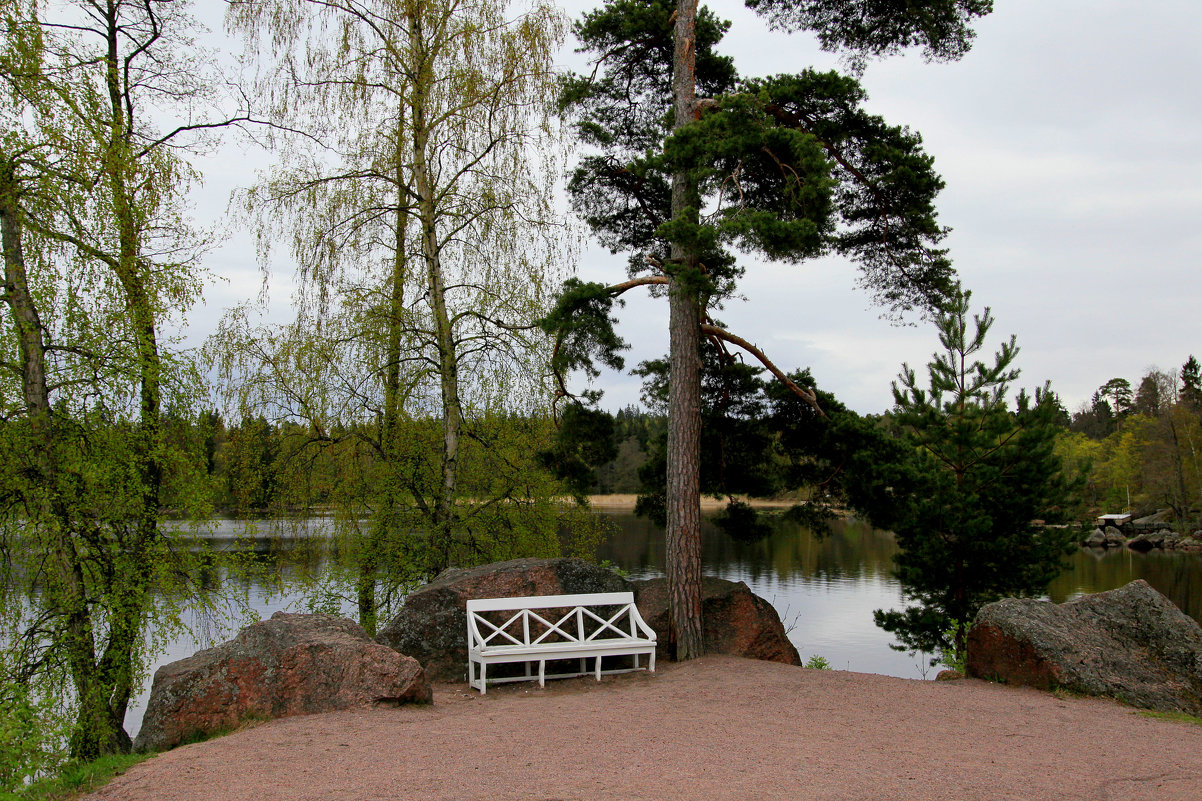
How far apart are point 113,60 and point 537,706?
7.75 metres

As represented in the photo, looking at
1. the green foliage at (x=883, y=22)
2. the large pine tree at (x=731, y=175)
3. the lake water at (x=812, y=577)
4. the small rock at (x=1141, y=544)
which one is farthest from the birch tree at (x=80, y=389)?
the small rock at (x=1141, y=544)

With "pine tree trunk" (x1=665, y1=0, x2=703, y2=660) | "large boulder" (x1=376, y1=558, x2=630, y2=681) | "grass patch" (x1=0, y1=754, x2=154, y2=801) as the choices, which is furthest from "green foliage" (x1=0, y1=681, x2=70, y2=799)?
"pine tree trunk" (x1=665, y1=0, x2=703, y2=660)

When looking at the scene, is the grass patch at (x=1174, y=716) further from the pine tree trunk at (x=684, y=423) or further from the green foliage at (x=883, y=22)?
the green foliage at (x=883, y=22)

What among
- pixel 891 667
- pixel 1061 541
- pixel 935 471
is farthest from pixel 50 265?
pixel 891 667

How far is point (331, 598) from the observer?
10.8 metres

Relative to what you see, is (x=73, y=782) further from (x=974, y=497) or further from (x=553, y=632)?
(x=974, y=497)

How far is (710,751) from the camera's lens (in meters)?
5.02

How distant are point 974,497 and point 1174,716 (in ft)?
14.7

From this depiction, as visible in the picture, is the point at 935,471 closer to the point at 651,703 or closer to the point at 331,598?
the point at 651,703

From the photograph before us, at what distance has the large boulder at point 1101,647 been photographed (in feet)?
22.4

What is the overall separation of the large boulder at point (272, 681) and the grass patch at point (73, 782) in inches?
31.7

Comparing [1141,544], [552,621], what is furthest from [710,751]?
[1141,544]

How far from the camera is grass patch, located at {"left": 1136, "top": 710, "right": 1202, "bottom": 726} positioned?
6.24m

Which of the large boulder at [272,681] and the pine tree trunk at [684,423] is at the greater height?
the pine tree trunk at [684,423]
